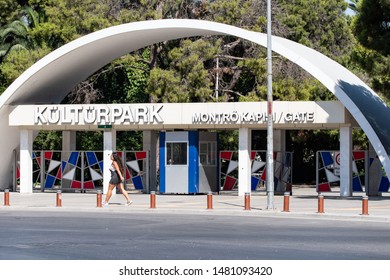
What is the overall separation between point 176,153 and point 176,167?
602mm

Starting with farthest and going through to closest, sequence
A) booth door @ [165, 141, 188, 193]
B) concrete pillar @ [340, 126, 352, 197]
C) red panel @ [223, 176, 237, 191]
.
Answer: red panel @ [223, 176, 237, 191] → booth door @ [165, 141, 188, 193] → concrete pillar @ [340, 126, 352, 197]

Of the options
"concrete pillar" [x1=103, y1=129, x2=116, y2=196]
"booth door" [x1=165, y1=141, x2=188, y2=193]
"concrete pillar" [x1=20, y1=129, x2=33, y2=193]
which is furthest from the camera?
"concrete pillar" [x1=20, y1=129, x2=33, y2=193]

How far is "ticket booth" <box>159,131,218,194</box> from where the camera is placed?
1545 inches

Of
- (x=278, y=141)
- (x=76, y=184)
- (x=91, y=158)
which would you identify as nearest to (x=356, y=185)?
(x=278, y=141)

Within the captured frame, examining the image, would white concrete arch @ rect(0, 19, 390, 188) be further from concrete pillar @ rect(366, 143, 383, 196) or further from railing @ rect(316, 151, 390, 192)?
railing @ rect(316, 151, 390, 192)

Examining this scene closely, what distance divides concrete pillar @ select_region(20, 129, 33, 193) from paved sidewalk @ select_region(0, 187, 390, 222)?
7.17ft

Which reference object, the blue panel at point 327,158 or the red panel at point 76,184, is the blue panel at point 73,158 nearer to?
the red panel at point 76,184

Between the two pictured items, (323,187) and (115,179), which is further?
(323,187)

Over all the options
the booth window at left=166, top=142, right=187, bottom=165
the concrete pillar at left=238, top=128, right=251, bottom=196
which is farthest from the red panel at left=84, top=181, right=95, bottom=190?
the concrete pillar at left=238, top=128, right=251, bottom=196

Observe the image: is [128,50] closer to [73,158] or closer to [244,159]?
[73,158]

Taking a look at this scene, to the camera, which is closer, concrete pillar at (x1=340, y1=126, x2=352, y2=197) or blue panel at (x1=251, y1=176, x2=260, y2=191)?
concrete pillar at (x1=340, y1=126, x2=352, y2=197)

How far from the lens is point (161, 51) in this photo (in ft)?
175

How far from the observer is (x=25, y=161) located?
41.1 meters
